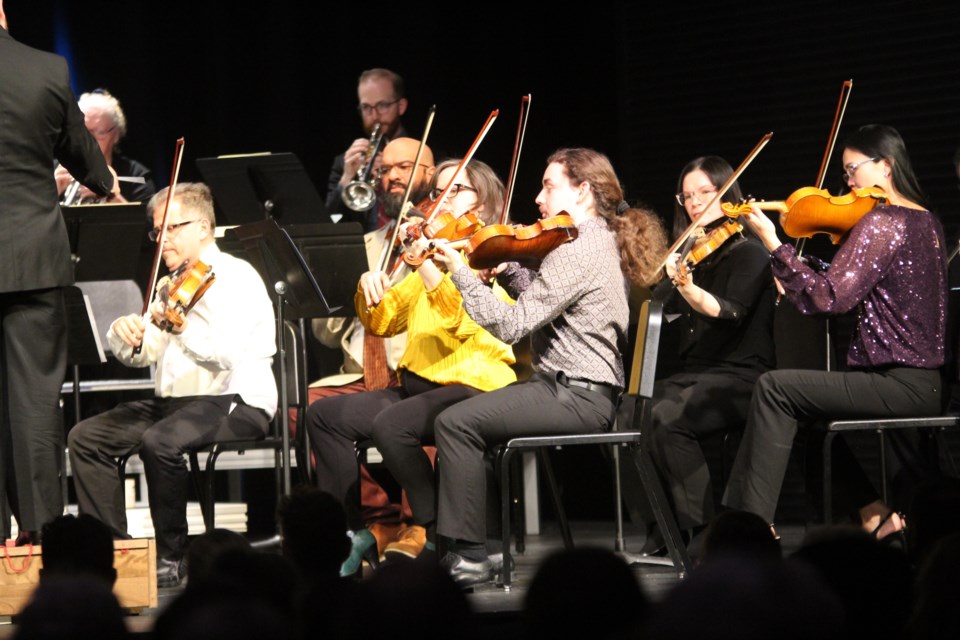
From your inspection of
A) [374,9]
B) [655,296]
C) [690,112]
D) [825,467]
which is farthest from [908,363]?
[374,9]

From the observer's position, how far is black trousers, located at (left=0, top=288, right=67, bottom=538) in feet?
10.4

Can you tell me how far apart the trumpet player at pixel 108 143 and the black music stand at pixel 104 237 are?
0.91 m

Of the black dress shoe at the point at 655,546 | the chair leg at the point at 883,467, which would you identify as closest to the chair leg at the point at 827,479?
the chair leg at the point at 883,467

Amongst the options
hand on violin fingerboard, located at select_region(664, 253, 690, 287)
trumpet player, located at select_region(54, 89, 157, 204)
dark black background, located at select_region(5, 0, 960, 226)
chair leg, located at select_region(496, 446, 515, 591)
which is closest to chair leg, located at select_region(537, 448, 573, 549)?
chair leg, located at select_region(496, 446, 515, 591)

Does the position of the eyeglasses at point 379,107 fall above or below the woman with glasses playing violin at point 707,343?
above

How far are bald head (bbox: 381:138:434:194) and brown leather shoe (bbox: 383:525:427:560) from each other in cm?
126

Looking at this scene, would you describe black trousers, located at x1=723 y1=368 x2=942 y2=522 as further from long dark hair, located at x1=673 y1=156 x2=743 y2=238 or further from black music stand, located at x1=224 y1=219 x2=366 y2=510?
black music stand, located at x1=224 y1=219 x2=366 y2=510

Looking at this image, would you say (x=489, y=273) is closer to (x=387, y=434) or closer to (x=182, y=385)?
(x=387, y=434)

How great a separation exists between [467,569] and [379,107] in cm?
251

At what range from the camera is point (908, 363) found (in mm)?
3490

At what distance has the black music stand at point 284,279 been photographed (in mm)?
3793

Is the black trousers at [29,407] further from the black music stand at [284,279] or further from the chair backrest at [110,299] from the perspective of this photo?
the chair backrest at [110,299]

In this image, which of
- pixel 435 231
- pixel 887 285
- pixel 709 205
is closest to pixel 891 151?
pixel 887 285

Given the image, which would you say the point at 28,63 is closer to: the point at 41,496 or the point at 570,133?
the point at 41,496
